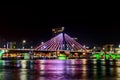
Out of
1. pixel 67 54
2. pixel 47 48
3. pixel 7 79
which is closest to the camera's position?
pixel 7 79

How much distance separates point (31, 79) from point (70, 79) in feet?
12.0

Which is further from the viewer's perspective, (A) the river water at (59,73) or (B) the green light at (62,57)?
(B) the green light at (62,57)

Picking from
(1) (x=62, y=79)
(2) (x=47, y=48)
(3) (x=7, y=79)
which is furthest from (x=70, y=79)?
(2) (x=47, y=48)

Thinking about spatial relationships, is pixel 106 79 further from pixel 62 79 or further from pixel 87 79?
pixel 62 79

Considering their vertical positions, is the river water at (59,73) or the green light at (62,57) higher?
the green light at (62,57)

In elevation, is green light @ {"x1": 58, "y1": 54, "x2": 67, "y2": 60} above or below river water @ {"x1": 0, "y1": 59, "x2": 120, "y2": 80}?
above

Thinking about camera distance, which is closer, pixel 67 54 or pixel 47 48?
pixel 47 48

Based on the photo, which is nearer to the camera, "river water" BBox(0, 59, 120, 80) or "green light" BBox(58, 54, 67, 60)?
"river water" BBox(0, 59, 120, 80)

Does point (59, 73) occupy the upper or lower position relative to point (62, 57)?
lower

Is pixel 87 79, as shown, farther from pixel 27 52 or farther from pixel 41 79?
pixel 27 52

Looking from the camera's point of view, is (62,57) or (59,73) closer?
(59,73)

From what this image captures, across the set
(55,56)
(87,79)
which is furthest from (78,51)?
(87,79)

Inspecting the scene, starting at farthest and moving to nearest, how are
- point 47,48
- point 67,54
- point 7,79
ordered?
point 67,54, point 47,48, point 7,79

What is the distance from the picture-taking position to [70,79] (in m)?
38.4
